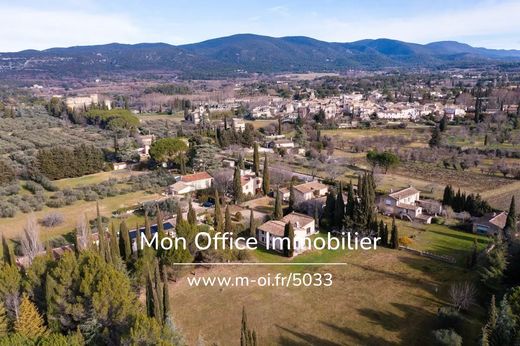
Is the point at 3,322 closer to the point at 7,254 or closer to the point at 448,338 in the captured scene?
the point at 7,254

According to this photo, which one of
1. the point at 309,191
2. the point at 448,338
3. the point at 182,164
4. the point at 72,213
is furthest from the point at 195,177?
the point at 448,338

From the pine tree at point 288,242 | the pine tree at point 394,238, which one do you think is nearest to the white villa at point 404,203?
the pine tree at point 394,238

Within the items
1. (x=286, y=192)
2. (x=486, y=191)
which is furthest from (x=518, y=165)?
(x=286, y=192)

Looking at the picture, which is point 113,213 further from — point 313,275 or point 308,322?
point 308,322

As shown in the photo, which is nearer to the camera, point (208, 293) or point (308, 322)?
point (308, 322)

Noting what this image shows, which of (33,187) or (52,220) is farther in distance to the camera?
(33,187)

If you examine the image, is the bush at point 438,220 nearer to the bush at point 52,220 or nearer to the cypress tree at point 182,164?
the cypress tree at point 182,164
